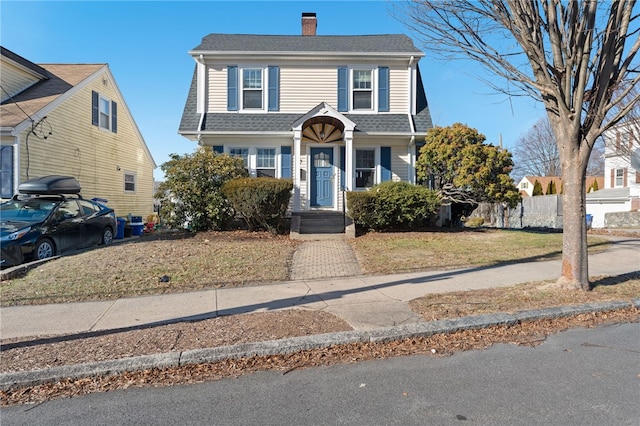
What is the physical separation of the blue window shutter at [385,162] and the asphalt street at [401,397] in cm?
1081

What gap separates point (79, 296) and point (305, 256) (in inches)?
179

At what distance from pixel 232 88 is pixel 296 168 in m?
4.07

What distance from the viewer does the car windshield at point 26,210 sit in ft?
29.7

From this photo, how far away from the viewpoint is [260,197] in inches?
428

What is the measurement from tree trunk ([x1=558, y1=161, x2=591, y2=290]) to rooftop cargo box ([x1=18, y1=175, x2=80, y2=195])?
11.4 metres

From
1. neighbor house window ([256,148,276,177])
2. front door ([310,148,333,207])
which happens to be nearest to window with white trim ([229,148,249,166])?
neighbor house window ([256,148,276,177])

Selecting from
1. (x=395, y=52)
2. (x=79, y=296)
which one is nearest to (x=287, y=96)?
(x=395, y=52)

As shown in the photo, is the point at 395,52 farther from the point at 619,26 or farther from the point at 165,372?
the point at 165,372

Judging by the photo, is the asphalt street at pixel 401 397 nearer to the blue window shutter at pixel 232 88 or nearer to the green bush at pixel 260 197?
the green bush at pixel 260 197

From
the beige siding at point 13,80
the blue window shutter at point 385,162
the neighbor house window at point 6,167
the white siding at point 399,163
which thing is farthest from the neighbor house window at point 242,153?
the beige siding at point 13,80

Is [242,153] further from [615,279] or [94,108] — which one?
[615,279]

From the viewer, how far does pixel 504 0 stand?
239 inches

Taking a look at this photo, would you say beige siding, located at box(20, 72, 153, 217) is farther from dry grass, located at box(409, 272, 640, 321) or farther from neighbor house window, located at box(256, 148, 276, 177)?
dry grass, located at box(409, 272, 640, 321)

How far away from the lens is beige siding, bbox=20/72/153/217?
1409 cm
